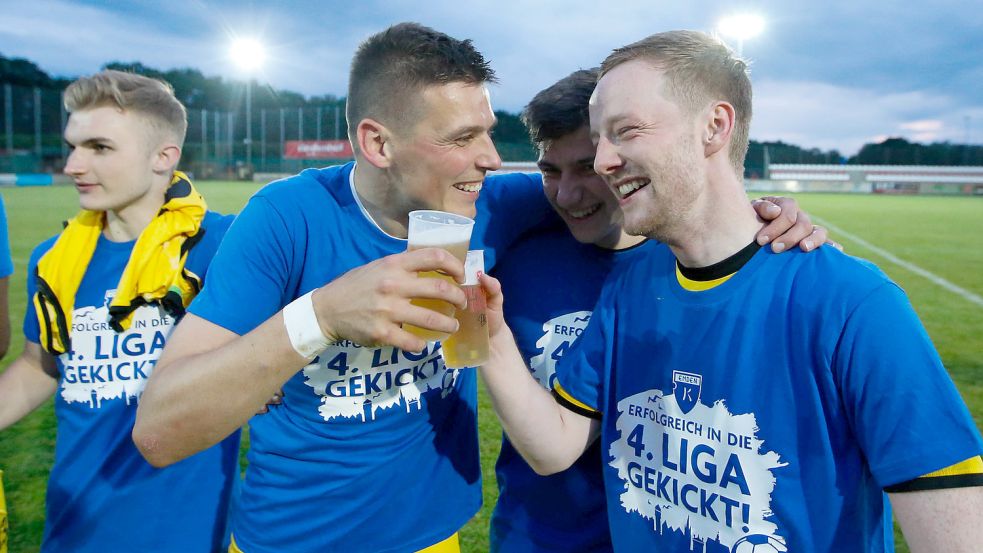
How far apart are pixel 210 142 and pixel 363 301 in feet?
191

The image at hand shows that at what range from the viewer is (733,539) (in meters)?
1.59

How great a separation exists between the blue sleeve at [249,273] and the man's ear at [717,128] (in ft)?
4.29

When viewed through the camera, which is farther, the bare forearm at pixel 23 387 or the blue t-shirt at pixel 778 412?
the bare forearm at pixel 23 387

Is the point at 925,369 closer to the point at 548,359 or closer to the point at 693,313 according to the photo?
the point at 693,313

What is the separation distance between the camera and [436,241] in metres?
1.58

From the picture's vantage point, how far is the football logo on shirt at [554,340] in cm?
233

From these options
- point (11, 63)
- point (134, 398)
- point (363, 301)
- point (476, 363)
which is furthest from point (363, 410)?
point (11, 63)

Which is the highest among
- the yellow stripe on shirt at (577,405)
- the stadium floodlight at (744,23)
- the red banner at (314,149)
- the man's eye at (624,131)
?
the stadium floodlight at (744,23)

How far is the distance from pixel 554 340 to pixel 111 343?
1735 millimetres

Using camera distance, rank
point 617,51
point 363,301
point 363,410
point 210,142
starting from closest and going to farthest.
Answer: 1. point 363,301
2. point 617,51
3. point 363,410
4. point 210,142

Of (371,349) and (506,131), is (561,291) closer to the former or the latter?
(371,349)

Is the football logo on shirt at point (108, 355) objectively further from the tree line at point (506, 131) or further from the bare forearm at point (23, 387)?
the tree line at point (506, 131)

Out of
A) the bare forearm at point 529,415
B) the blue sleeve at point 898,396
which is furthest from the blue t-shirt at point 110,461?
the blue sleeve at point 898,396

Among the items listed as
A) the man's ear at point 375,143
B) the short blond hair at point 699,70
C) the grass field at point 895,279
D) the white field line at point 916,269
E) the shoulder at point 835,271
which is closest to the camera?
the shoulder at point 835,271
